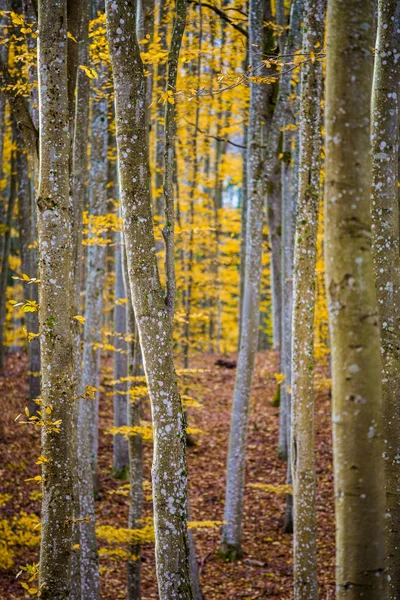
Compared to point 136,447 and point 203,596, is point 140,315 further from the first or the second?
point 203,596

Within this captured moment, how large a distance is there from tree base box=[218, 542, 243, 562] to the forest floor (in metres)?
0.10

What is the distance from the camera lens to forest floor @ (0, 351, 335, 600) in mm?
8211

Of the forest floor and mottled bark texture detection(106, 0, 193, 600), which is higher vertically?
mottled bark texture detection(106, 0, 193, 600)

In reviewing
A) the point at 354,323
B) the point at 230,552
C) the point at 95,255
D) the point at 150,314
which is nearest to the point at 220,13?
the point at 95,255

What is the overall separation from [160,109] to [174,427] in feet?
24.2

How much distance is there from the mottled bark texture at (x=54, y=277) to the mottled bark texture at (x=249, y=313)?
16.3ft

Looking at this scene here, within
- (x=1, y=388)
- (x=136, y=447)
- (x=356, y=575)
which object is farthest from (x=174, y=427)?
(x=1, y=388)

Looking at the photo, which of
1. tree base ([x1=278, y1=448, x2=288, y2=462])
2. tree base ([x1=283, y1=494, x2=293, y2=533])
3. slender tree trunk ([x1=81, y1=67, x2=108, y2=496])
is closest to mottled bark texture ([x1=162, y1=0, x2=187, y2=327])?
slender tree trunk ([x1=81, y1=67, x2=108, y2=496])

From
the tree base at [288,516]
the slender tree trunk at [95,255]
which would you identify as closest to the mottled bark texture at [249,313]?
the tree base at [288,516]

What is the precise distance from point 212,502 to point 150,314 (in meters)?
7.81

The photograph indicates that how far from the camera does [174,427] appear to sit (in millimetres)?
4367

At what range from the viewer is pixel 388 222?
5043 millimetres

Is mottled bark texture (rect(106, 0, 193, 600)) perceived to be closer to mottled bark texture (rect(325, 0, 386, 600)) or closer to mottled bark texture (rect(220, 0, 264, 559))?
mottled bark texture (rect(325, 0, 386, 600))

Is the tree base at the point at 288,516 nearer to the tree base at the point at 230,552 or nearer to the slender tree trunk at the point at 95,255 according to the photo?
the tree base at the point at 230,552
